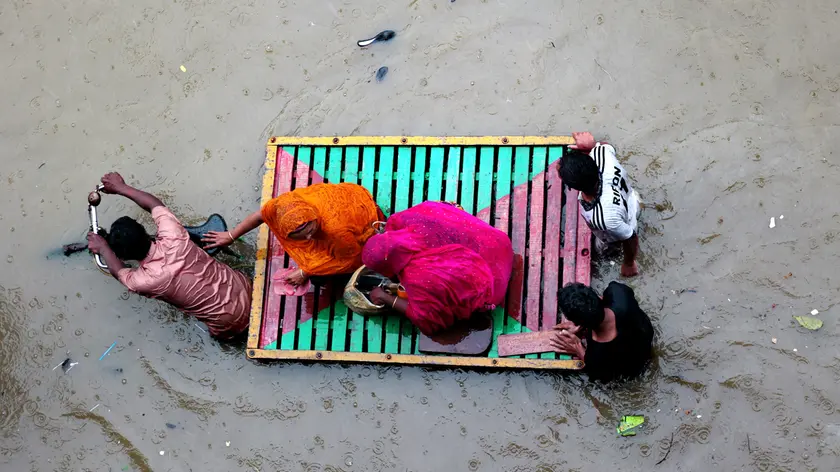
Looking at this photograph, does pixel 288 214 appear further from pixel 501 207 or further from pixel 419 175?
pixel 501 207

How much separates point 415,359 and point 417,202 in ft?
3.50

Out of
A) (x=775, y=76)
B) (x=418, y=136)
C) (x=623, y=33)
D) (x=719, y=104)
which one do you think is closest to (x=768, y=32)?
(x=775, y=76)

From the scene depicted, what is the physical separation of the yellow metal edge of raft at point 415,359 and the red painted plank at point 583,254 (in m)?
0.55

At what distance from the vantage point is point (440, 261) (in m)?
4.13

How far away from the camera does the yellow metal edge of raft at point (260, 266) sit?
4828 millimetres

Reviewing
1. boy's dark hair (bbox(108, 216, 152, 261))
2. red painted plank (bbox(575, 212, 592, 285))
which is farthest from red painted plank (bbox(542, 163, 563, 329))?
boy's dark hair (bbox(108, 216, 152, 261))

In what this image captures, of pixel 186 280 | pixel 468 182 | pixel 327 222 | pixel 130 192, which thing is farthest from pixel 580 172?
pixel 130 192

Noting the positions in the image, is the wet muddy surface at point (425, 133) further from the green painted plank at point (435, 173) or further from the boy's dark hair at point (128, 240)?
the boy's dark hair at point (128, 240)

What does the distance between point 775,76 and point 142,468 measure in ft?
16.8

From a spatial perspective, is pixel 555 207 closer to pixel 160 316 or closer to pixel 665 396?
pixel 665 396

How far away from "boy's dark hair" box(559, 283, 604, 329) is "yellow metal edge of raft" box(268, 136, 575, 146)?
1.32m

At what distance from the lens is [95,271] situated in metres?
5.25

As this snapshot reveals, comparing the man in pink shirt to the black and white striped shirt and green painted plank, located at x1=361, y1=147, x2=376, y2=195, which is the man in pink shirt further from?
the black and white striped shirt

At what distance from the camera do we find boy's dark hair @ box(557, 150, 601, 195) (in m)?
3.97
